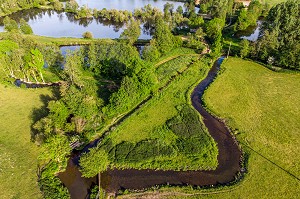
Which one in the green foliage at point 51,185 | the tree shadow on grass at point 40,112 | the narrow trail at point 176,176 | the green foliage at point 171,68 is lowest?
the narrow trail at point 176,176

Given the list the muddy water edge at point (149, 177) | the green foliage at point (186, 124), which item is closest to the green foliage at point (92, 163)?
the muddy water edge at point (149, 177)

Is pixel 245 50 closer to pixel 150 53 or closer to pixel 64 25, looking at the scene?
pixel 150 53

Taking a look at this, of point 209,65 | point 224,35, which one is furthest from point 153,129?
point 224,35

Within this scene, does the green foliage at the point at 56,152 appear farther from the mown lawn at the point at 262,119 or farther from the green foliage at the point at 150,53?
the green foliage at the point at 150,53

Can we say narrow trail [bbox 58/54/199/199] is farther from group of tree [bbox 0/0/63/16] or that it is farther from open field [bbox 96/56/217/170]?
group of tree [bbox 0/0/63/16]

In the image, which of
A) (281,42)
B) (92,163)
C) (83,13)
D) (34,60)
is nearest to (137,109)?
(92,163)

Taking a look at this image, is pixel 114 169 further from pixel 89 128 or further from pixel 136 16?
pixel 136 16

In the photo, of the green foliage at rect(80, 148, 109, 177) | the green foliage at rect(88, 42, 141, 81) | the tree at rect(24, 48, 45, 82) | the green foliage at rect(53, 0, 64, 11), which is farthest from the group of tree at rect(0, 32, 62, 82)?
the green foliage at rect(53, 0, 64, 11)
